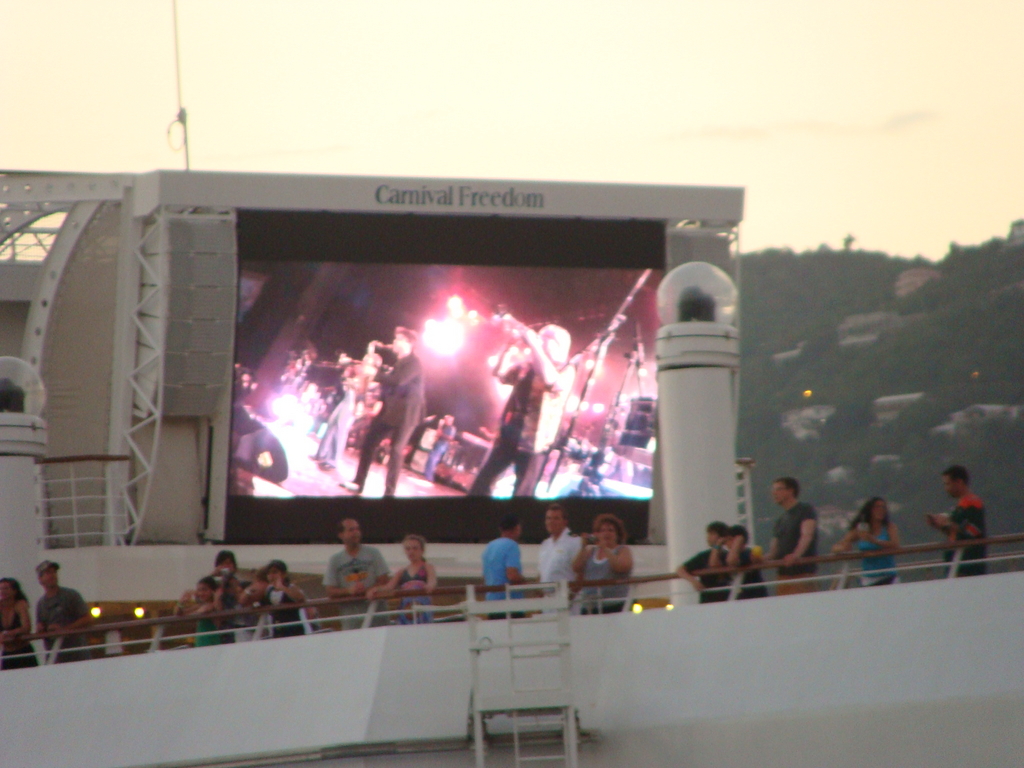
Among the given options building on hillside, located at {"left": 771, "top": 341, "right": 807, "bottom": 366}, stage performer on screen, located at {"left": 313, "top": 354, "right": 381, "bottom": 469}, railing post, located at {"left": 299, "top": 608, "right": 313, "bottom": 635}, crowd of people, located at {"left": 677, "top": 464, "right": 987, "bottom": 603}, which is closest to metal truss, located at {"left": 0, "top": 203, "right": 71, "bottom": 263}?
stage performer on screen, located at {"left": 313, "top": 354, "right": 381, "bottom": 469}

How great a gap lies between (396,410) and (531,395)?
1.55 meters

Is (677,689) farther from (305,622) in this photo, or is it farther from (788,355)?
(788,355)

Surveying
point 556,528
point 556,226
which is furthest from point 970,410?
point 556,528

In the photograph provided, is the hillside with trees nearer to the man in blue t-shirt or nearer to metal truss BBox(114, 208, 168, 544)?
metal truss BBox(114, 208, 168, 544)

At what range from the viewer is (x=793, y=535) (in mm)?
9383

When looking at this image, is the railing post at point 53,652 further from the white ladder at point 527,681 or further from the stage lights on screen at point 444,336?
the stage lights on screen at point 444,336

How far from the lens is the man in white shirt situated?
9.98 meters

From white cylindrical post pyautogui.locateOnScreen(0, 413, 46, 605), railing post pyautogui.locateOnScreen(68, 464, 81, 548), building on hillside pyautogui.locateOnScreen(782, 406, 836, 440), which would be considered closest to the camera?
white cylindrical post pyautogui.locateOnScreen(0, 413, 46, 605)

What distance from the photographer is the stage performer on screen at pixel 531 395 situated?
17.2 metres

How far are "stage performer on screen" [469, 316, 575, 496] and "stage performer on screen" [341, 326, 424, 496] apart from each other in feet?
3.30

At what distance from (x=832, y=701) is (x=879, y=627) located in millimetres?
510

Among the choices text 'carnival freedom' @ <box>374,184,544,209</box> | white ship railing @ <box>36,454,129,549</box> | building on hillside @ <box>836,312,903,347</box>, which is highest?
building on hillside @ <box>836,312,903,347</box>

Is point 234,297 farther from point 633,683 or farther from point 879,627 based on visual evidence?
point 879,627

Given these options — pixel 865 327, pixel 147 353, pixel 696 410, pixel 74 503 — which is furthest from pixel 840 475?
pixel 696 410
